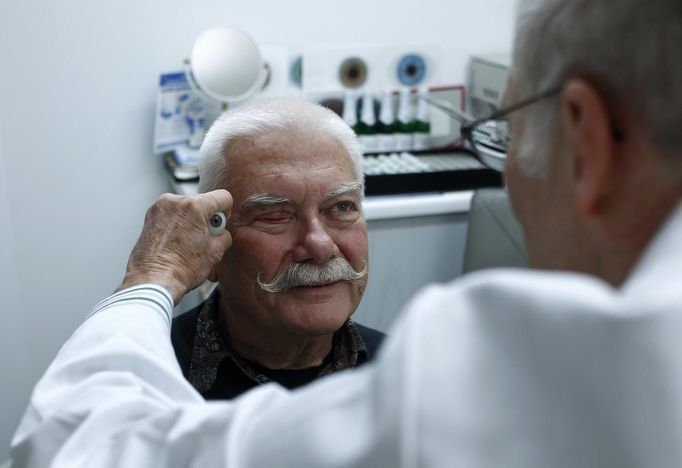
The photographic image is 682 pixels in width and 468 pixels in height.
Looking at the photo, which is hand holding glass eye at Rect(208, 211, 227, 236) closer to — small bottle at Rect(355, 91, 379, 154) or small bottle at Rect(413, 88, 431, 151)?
small bottle at Rect(355, 91, 379, 154)

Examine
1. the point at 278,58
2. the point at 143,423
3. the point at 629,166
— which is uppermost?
the point at 629,166

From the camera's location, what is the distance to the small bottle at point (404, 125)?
299cm

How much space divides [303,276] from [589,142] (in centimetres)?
89

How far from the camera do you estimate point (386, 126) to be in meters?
2.98

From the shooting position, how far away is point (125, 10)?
275 cm

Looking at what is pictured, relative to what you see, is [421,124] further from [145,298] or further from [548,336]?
[548,336]

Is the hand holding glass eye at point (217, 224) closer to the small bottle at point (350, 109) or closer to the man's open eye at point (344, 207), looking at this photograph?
the man's open eye at point (344, 207)

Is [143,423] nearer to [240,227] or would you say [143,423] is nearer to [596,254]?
[596,254]

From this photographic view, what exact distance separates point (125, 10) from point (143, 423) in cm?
214

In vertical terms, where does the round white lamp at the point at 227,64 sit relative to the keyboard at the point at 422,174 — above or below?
above

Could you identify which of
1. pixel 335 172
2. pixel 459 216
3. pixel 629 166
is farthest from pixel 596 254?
pixel 459 216

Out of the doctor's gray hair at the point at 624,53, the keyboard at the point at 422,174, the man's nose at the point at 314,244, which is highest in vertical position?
the doctor's gray hair at the point at 624,53

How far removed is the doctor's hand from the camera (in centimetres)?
123

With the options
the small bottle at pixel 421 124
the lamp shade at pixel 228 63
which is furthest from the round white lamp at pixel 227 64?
the small bottle at pixel 421 124
